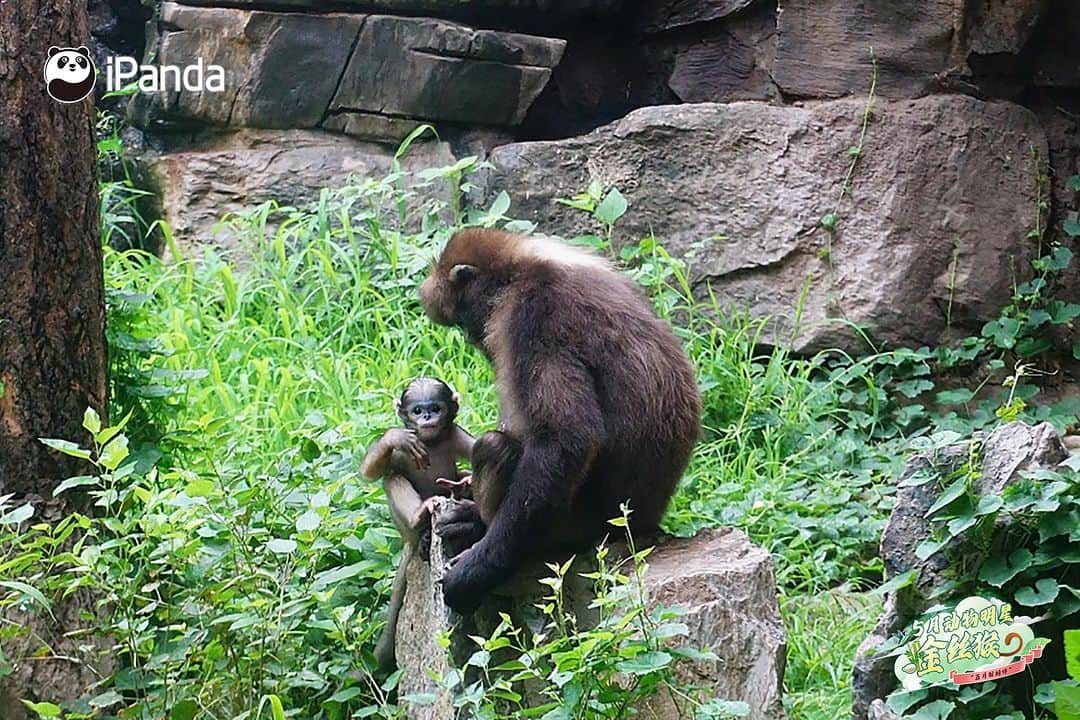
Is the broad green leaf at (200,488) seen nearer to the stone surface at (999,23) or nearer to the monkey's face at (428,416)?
the monkey's face at (428,416)

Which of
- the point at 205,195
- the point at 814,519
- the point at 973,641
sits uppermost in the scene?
the point at 973,641

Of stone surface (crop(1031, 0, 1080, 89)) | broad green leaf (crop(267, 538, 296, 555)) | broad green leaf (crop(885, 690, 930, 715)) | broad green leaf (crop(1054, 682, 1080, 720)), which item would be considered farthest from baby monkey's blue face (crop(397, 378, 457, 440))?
stone surface (crop(1031, 0, 1080, 89))

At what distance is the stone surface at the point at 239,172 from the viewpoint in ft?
26.3

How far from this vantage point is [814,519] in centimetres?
592

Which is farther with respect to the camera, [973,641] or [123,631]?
[123,631]

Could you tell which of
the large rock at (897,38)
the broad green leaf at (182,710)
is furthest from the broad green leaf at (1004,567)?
the large rock at (897,38)

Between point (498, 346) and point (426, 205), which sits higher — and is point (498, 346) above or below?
above

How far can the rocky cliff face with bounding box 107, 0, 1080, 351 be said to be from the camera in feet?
23.8

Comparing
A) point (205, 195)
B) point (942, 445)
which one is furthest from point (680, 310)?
point (942, 445)

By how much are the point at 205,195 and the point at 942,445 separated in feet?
18.0

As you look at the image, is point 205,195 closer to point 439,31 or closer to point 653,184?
point 439,31

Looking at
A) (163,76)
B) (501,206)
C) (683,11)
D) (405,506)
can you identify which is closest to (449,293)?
(405,506)

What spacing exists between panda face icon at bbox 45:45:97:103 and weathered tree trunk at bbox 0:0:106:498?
0.02 meters

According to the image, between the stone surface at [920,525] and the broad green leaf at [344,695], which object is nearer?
the stone surface at [920,525]
